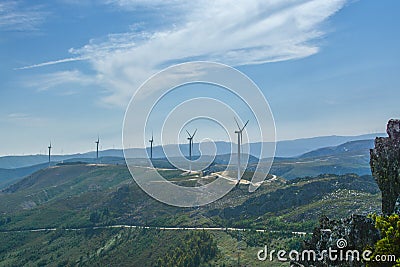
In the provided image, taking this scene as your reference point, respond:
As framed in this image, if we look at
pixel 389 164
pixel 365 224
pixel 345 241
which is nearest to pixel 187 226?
pixel 389 164

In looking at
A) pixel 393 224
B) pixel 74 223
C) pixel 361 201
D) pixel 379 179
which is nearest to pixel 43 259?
pixel 74 223

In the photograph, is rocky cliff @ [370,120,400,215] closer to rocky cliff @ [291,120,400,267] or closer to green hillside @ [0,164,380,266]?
rocky cliff @ [291,120,400,267]

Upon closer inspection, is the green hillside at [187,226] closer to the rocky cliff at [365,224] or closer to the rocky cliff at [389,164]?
the rocky cliff at [389,164]

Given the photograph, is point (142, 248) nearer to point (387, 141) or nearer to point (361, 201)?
point (361, 201)

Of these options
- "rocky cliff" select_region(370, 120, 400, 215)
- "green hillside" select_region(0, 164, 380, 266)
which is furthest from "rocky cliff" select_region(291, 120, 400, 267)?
"green hillside" select_region(0, 164, 380, 266)

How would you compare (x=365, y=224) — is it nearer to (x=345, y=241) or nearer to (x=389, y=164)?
(x=345, y=241)

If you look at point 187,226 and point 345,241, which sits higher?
point 345,241

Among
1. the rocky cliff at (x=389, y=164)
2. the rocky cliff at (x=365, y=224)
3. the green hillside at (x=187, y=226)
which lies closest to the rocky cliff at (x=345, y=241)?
the rocky cliff at (x=365, y=224)

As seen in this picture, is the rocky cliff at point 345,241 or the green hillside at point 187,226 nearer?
the rocky cliff at point 345,241
